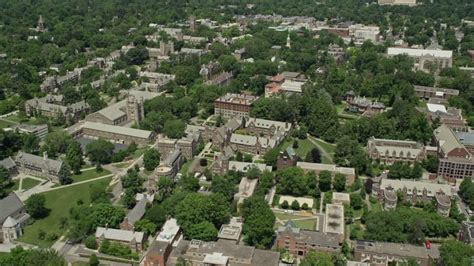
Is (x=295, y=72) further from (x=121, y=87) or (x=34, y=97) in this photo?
(x=34, y=97)

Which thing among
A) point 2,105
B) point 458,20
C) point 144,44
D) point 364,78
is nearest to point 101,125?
point 2,105

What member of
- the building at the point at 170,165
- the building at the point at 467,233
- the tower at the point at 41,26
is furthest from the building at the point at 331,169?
the tower at the point at 41,26

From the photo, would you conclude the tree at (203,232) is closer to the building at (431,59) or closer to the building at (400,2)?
the building at (431,59)

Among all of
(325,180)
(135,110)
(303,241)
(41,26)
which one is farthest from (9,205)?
(41,26)

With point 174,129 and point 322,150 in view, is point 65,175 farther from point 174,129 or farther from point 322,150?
point 322,150

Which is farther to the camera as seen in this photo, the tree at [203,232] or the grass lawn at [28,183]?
the grass lawn at [28,183]

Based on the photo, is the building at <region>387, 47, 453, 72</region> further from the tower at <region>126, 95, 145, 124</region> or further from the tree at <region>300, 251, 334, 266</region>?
the tree at <region>300, 251, 334, 266</region>
